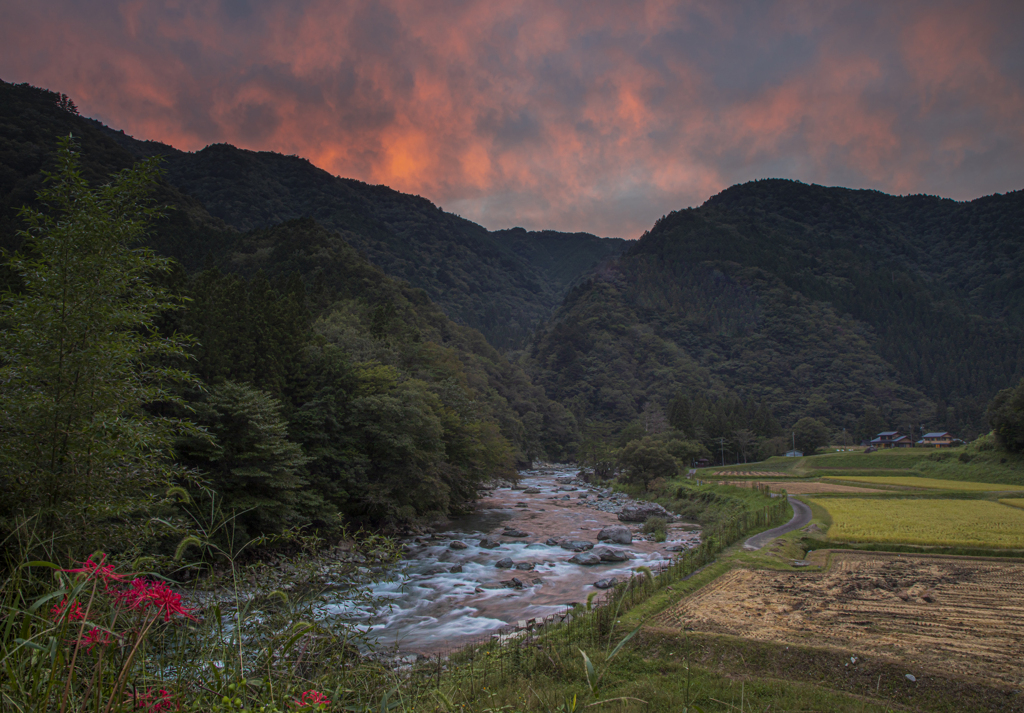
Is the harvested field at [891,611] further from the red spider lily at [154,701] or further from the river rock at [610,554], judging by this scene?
the red spider lily at [154,701]

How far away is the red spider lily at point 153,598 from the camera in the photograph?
6.70 feet

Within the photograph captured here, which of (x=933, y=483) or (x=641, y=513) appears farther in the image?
(x=933, y=483)

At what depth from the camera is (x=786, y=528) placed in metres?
25.4

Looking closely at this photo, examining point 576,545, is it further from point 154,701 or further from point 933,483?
point 933,483

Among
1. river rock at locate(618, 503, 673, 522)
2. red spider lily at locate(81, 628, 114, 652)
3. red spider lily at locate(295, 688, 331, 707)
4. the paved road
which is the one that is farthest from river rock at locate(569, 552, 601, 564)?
red spider lily at locate(81, 628, 114, 652)

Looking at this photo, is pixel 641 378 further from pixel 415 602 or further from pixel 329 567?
pixel 329 567

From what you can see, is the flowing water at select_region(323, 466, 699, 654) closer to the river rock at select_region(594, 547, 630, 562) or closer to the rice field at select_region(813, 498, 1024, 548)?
the river rock at select_region(594, 547, 630, 562)

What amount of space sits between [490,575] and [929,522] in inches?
839

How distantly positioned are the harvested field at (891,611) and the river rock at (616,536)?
1062cm

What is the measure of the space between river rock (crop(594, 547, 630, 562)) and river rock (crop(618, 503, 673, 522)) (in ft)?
33.3

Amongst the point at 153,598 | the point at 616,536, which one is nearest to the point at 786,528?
the point at 616,536

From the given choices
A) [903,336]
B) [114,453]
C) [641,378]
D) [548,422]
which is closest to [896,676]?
[114,453]

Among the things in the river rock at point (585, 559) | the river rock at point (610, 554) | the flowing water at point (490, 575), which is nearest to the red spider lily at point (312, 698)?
the flowing water at point (490, 575)

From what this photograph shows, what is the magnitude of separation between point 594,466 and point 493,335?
4510 inches
